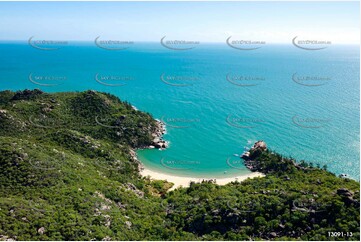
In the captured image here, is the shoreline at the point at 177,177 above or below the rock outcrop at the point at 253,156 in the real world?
below

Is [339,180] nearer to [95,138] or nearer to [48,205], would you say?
[48,205]

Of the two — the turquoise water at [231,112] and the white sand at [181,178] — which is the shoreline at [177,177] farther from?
the turquoise water at [231,112]

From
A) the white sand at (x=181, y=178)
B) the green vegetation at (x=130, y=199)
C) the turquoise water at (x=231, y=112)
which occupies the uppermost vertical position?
the turquoise water at (x=231, y=112)

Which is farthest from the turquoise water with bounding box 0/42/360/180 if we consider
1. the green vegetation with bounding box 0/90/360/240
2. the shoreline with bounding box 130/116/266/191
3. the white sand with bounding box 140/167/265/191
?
the green vegetation with bounding box 0/90/360/240

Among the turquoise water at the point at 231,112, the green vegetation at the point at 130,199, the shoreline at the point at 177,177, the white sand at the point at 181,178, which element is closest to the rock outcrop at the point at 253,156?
→ the green vegetation at the point at 130,199

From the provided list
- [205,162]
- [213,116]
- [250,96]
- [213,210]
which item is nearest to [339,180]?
[213,210]

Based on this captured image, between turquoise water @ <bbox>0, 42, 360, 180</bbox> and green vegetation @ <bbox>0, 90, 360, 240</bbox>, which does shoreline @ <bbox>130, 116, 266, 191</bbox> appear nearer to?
turquoise water @ <bbox>0, 42, 360, 180</bbox>

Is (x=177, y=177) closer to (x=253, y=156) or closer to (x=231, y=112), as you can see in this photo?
(x=253, y=156)

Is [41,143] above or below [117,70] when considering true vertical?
below

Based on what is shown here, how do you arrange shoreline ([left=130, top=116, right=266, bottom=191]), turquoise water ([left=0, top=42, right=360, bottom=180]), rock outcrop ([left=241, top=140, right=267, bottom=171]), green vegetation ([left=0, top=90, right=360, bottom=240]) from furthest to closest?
turquoise water ([left=0, top=42, right=360, bottom=180]) → rock outcrop ([left=241, top=140, right=267, bottom=171]) → shoreline ([left=130, top=116, right=266, bottom=191]) → green vegetation ([left=0, top=90, right=360, bottom=240])
